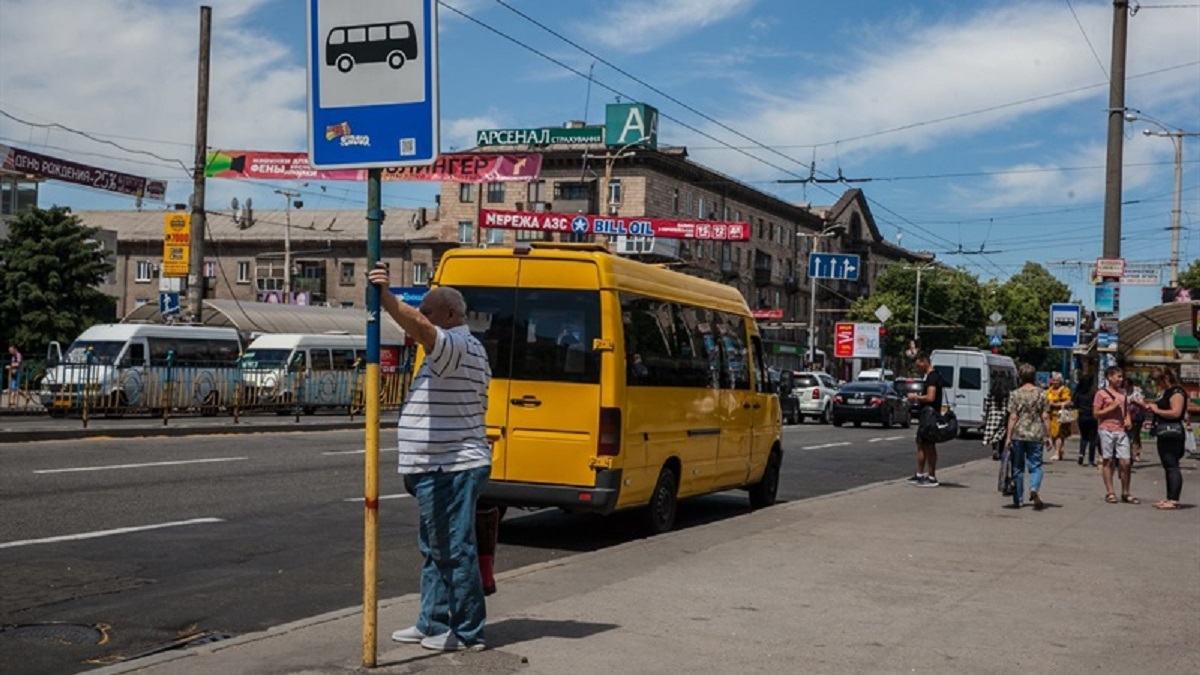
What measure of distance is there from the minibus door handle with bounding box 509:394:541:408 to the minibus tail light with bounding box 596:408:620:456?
571 millimetres

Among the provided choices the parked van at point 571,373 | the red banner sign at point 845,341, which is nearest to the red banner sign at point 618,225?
the red banner sign at point 845,341

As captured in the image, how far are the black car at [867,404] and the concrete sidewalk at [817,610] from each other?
2851 cm

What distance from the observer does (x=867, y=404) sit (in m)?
42.9

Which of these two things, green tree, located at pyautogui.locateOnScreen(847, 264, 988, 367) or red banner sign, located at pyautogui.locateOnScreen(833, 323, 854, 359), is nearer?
red banner sign, located at pyautogui.locateOnScreen(833, 323, 854, 359)

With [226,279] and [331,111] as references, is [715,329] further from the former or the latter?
[226,279]

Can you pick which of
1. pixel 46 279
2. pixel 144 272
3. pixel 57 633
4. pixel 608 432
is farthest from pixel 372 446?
pixel 144 272

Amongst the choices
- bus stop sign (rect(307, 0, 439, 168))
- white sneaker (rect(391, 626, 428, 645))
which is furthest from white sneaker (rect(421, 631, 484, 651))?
bus stop sign (rect(307, 0, 439, 168))

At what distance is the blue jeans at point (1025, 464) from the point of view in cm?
1688

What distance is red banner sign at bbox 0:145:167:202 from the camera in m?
50.7

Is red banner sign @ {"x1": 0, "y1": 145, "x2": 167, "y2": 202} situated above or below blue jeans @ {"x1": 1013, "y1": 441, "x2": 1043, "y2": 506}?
above

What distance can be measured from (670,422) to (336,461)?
27.0 feet

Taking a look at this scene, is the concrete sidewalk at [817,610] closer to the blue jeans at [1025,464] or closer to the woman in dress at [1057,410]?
Result: the blue jeans at [1025,464]

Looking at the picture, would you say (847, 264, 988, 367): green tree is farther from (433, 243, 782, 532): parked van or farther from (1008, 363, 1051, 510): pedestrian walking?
(433, 243, 782, 532): parked van

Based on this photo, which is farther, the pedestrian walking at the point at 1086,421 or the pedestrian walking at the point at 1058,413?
the pedestrian walking at the point at 1058,413
